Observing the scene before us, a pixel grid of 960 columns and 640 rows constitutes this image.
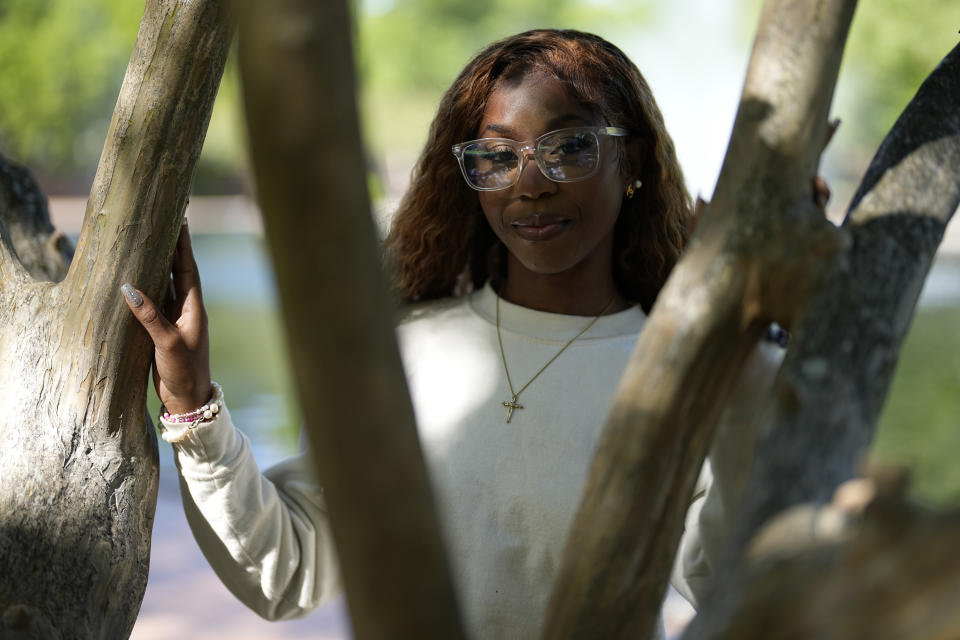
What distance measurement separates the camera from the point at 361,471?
0.75 metres

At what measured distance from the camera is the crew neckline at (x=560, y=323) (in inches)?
74.7

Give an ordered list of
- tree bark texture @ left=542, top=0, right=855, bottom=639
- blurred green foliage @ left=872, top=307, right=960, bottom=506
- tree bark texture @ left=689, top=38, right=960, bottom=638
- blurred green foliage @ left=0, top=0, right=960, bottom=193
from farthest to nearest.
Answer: blurred green foliage @ left=0, top=0, right=960, bottom=193 < blurred green foliage @ left=872, top=307, right=960, bottom=506 < tree bark texture @ left=542, top=0, right=855, bottom=639 < tree bark texture @ left=689, top=38, right=960, bottom=638

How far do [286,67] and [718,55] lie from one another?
24.1 metres

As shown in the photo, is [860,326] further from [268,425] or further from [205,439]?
[268,425]

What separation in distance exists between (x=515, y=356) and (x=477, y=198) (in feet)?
1.20

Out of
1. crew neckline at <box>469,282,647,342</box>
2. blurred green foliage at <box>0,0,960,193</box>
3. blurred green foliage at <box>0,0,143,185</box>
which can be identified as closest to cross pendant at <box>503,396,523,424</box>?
crew neckline at <box>469,282,647,342</box>

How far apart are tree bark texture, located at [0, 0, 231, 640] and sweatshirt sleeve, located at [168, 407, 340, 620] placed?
0.14 metres

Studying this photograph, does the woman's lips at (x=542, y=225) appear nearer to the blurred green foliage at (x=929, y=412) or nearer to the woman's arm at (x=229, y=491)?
the woman's arm at (x=229, y=491)

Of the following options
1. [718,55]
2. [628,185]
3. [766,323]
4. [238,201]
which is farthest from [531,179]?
[238,201]

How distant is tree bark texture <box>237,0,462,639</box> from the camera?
2.30 ft

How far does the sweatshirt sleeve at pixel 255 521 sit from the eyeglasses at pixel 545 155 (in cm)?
58

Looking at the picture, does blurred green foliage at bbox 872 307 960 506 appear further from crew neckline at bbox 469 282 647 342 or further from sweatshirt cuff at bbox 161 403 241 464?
sweatshirt cuff at bbox 161 403 241 464

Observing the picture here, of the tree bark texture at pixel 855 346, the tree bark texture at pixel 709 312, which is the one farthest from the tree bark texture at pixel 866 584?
the tree bark texture at pixel 709 312

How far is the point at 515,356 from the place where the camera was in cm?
190
